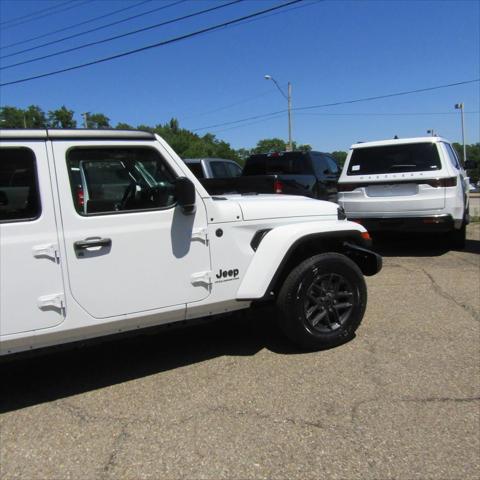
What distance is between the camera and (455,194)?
742 centimetres

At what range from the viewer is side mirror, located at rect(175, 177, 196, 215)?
130 inches

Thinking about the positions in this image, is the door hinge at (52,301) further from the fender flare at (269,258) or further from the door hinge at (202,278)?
the fender flare at (269,258)

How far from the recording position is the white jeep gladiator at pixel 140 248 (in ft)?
9.62

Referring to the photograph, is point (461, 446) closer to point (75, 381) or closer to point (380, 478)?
point (380, 478)

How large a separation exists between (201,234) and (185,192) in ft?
1.12

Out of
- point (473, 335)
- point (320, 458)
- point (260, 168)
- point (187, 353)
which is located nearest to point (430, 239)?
point (260, 168)

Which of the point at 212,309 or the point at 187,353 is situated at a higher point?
the point at 212,309

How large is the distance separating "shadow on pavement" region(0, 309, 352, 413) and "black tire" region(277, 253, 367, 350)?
0.89ft

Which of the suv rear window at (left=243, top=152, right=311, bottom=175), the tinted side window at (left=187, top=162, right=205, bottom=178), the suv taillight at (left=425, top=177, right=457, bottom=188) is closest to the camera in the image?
the suv taillight at (left=425, top=177, right=457, bottom=188)

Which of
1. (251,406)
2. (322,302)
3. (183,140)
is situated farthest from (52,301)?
(183,140)

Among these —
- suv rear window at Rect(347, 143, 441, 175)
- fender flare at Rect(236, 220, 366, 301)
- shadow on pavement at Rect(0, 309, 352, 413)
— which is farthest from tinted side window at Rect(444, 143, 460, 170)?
fender flare at Rect(236, 220, 366, 301)

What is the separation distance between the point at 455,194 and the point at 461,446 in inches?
214

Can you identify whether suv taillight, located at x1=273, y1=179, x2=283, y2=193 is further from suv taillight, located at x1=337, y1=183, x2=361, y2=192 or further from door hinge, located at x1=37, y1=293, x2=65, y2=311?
door hinge, located at x1=37, y1=293, x2=65, y2=311

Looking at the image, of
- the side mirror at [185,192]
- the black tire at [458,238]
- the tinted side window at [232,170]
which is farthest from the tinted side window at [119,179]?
the tinted side window at [232,170]
